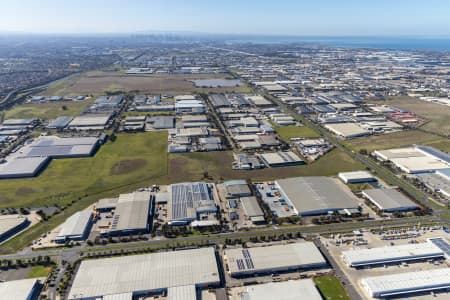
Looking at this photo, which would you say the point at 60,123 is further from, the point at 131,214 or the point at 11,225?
the point at 131,214

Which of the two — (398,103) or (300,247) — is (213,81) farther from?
(300,247)

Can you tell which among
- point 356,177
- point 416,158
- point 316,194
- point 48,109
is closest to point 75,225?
point 316,194

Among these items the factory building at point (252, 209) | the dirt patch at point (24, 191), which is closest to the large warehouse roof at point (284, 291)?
the factory building at point (252, 209)

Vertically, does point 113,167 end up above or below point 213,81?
below

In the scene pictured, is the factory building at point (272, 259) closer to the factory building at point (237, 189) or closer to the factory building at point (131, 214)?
the factory building at point (131, 214)

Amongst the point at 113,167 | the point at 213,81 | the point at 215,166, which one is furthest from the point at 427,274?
the point at 213,81
